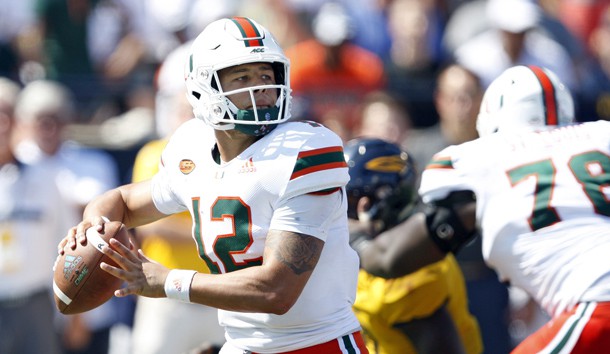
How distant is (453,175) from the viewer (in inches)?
172

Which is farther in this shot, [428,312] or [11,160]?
[11,160]

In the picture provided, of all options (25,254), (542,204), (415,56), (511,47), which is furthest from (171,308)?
(511,47)

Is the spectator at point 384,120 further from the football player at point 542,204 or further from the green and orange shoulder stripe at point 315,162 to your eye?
the green and orange shoulder stripe at point 315,162

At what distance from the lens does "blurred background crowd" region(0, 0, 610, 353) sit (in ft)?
25.0

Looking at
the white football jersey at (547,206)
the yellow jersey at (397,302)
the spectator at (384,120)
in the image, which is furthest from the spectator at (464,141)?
the white football jersey at (547,206)

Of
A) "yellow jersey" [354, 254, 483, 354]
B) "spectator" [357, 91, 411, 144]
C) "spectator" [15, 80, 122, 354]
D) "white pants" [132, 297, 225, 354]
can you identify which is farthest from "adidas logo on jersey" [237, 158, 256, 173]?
"spectator" [15, 80, 122, 354]

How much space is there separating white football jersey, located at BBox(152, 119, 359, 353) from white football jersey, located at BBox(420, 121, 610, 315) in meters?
0.55

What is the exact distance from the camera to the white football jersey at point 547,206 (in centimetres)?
416

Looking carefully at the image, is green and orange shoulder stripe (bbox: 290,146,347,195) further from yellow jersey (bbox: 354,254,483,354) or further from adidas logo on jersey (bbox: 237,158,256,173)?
yellow jersey (bbox: 354,254,483,354)

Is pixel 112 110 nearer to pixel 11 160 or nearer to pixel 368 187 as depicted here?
pixel 11 160

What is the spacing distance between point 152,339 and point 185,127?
2.29m

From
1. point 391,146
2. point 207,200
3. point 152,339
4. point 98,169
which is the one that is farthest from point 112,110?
point 207,200

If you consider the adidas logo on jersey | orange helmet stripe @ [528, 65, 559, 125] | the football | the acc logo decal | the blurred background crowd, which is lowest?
the blurred background crowd

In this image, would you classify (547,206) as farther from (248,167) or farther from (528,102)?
(248,167)
